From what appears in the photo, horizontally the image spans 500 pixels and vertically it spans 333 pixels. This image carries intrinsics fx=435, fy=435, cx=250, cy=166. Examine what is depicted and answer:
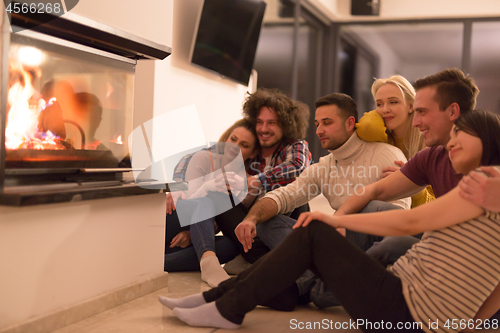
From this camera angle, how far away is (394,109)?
2230mm

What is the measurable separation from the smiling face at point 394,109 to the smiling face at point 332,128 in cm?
21

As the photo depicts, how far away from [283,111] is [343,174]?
26.3 inches

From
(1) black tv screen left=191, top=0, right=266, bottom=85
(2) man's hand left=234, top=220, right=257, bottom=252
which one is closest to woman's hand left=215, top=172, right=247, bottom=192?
(2) man's hand left=234, top=220, right=257, bottom=252

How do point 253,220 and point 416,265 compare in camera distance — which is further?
point 253,220

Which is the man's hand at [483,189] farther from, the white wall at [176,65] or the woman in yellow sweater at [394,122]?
the white wall at [176,65]

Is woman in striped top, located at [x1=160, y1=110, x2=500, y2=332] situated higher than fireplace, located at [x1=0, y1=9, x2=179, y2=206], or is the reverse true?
fireplace, located at [x1=0, y1=9, x2=179, y2=206]

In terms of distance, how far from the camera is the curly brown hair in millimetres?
2619

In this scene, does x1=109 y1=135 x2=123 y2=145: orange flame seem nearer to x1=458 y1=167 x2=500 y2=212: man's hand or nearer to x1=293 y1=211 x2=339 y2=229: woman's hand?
x1=293 y1=211 x2=339 y2=229: woman's hand

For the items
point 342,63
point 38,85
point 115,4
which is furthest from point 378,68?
point 38,85

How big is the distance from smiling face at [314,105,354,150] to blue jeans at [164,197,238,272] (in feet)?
2.19

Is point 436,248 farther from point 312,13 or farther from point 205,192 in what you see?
point 312,13

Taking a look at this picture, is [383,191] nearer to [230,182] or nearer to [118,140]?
[230,182]

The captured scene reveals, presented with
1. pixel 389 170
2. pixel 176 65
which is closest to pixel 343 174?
pixel 389 170

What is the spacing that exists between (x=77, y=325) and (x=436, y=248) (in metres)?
1.21
